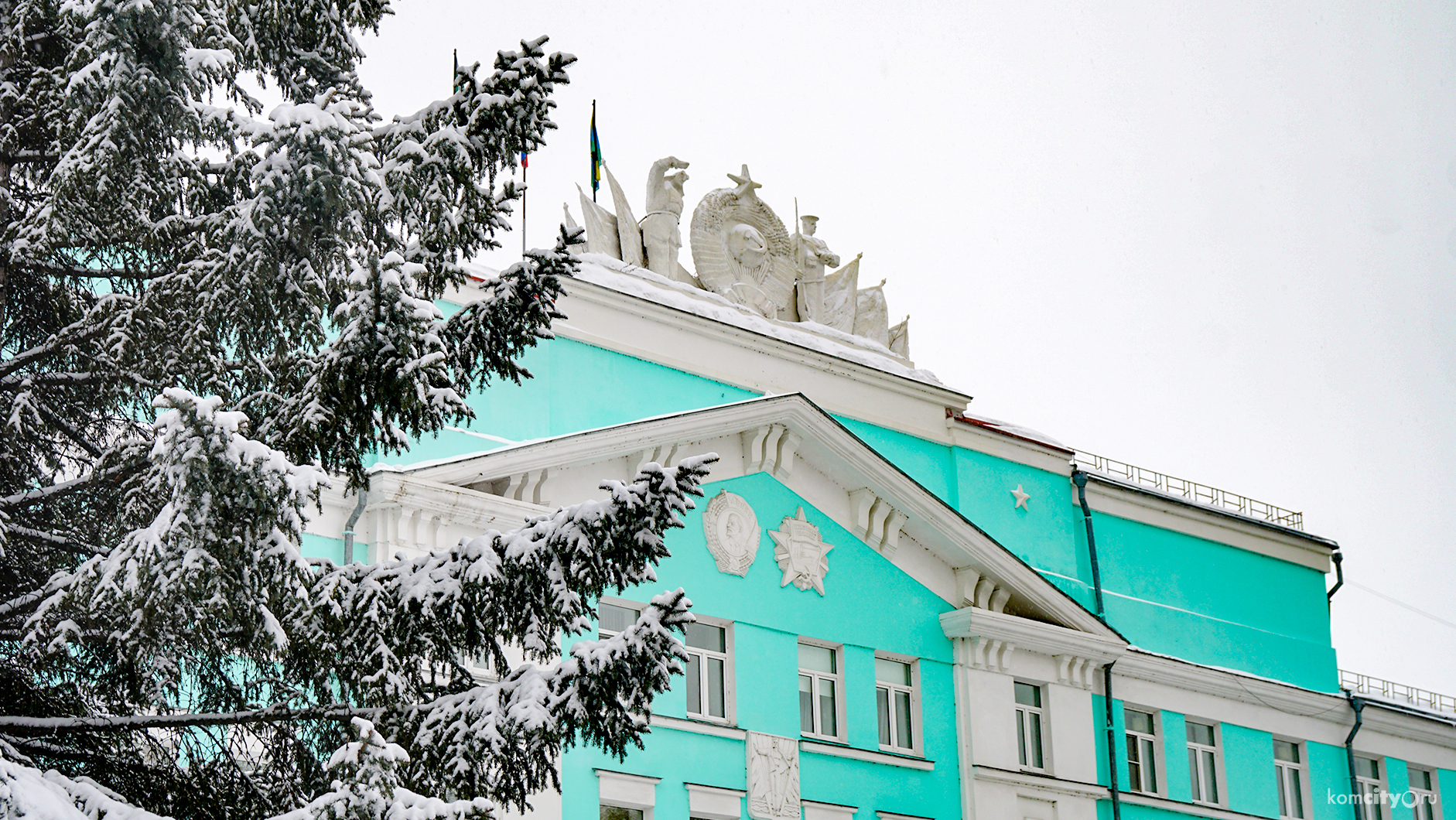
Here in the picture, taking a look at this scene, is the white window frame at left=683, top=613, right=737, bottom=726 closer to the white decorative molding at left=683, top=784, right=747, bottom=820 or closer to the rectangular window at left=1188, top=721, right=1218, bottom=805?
the white decorative molding at left=683, top=784, right=747, bottom=820

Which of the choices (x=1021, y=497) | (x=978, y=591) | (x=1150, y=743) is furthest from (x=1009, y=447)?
(x=1150, y=743)

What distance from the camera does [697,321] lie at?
20.2 meters

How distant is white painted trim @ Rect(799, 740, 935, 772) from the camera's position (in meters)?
18.9

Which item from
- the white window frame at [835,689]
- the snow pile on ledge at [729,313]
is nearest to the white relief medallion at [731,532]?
the white window frame at [835,689]

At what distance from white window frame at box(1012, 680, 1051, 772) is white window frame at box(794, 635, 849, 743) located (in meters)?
2.49

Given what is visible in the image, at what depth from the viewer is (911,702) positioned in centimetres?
2031

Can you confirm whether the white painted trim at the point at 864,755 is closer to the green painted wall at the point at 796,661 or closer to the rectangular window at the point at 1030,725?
the green painted wall at the point at 796,661

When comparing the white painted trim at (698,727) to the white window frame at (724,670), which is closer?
the white painted trim at (698,727)

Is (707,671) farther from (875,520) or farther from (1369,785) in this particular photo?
(1369,785)

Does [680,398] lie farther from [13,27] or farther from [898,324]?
[13,27]

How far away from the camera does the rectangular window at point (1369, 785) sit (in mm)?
25312

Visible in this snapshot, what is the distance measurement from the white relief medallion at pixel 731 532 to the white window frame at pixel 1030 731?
12.9 ft

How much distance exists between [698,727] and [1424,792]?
45.2 feet

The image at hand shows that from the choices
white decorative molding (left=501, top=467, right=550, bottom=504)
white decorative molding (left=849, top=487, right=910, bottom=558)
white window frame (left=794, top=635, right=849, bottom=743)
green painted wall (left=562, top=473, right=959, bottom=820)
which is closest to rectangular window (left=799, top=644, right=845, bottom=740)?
white window frame (left=794, top=635, right=849, bottom=743)
